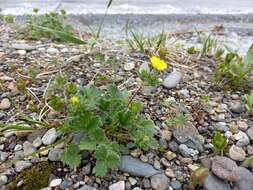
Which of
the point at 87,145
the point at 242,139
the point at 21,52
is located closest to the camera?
the point at 87,145

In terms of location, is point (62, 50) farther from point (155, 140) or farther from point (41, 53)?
point (155, 140)

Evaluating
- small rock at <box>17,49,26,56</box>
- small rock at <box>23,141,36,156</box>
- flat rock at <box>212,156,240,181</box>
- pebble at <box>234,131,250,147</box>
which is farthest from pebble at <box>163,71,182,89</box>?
small rock at <box>17,49,26,56</box>

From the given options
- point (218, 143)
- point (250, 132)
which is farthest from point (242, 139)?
point (218, 143)

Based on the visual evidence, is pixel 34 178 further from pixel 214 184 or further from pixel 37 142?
pixel 214 184

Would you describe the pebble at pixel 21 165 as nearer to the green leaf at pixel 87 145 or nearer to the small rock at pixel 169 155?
the green leaf at pixel 87 145

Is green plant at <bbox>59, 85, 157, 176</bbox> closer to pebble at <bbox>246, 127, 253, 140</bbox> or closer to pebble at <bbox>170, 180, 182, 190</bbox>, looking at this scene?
pebble at <bbox>170, 180, 182, 190</bbox>

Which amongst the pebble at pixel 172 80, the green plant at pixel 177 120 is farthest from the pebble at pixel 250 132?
the pebble at pixel 172 80

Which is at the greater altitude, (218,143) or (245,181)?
(218,143)
